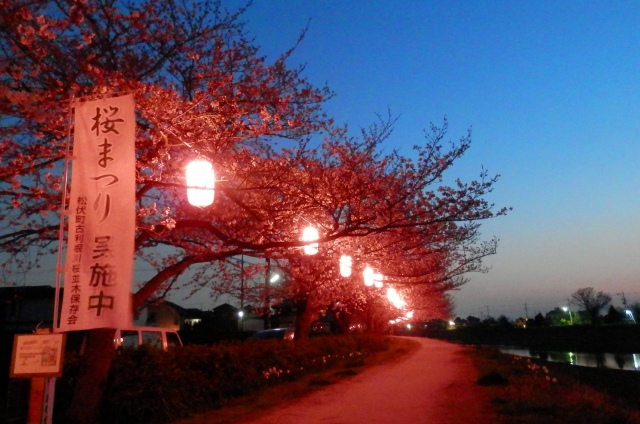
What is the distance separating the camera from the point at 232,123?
10.2 meters

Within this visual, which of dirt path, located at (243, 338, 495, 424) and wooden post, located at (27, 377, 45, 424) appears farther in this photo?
dirt path, located at (243, 338, 495, 424)

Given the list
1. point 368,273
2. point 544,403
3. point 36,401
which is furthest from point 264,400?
point 368,273

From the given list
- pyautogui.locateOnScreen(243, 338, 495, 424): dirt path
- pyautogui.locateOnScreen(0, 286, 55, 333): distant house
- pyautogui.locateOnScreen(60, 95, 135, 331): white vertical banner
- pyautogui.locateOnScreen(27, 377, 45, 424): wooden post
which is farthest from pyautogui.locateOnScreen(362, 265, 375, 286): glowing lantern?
pyautogui.locateOnScreen(0, 286, 55, 333): distant house

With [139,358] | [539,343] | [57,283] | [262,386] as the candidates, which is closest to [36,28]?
[57,283]

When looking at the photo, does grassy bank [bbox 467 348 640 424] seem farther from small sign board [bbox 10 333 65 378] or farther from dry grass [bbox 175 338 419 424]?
small sign board [bbox 10 333 65 378]

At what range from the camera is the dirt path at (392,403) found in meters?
8.86

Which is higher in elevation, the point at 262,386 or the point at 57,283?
the point at 57,283

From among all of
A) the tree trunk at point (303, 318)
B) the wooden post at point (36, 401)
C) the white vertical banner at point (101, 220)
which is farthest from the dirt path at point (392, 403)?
the tree trunk at point (303, 318)

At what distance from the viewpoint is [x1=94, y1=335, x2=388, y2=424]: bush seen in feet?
29.2

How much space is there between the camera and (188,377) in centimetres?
998

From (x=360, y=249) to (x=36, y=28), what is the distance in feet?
32.1

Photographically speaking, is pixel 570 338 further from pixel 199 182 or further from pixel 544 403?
pixel 199 182

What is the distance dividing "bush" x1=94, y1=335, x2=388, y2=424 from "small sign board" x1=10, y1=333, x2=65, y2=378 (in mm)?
2706

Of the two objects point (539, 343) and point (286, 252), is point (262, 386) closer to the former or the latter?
point (286, 252)
